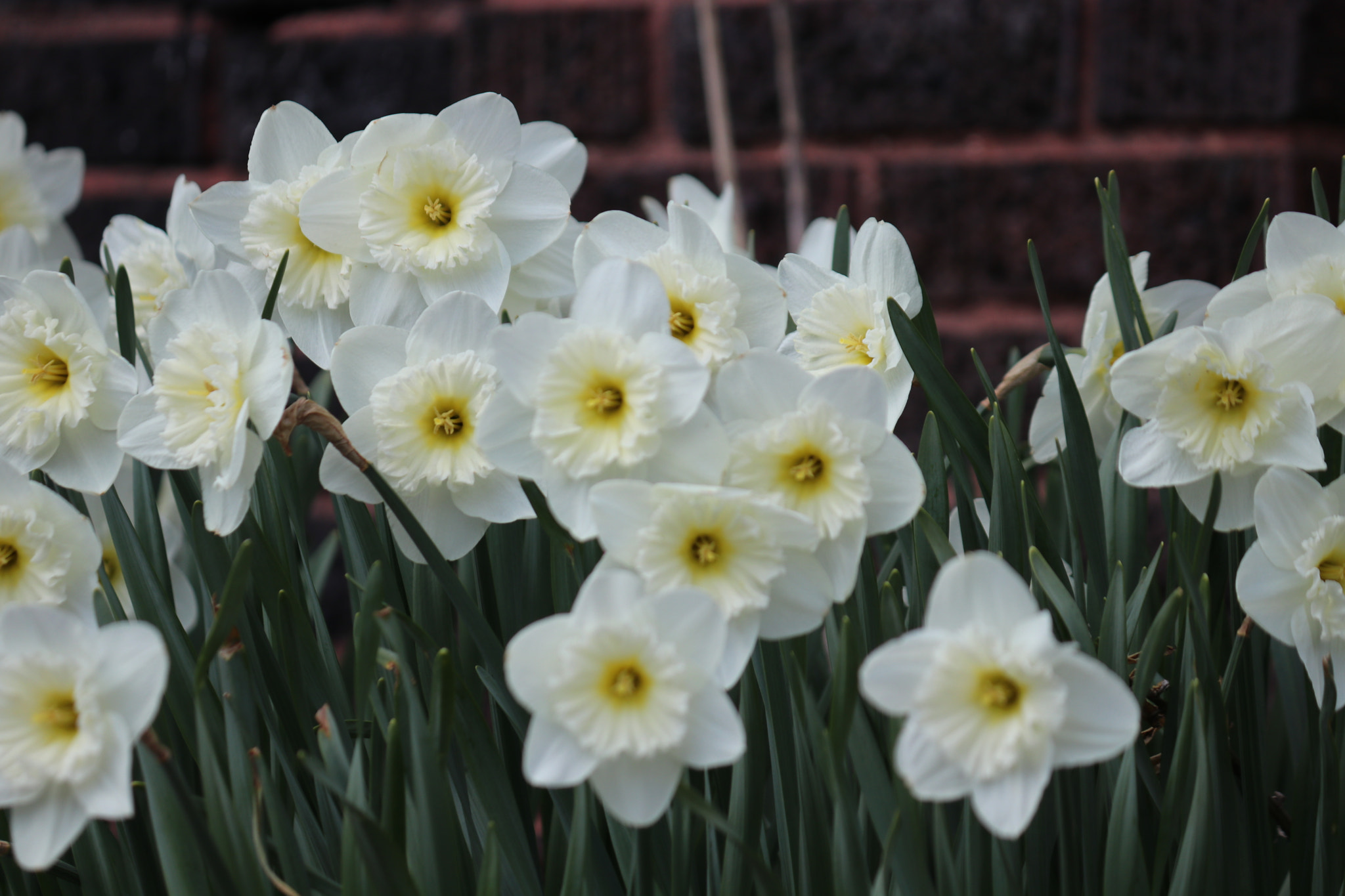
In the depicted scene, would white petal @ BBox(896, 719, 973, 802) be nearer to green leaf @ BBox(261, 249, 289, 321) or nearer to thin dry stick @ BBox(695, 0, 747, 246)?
green leaf @ BBox(261, 249, 289, 321)

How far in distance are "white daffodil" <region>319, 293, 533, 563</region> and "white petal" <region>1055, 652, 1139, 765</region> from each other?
0.55 ft

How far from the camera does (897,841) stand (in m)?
0.31

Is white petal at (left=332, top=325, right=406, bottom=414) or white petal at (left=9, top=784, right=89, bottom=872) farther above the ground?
white petal at (left=332, top=325, right=406, bottom=414)

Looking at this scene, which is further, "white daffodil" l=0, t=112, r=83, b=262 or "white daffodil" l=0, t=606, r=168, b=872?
"white daffodil" l=0, t=112, r=83, b=262

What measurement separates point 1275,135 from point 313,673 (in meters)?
0.98

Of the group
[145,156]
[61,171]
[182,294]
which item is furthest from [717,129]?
[145,156]

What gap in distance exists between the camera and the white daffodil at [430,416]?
12.8 inches

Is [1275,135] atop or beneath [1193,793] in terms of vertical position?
atop

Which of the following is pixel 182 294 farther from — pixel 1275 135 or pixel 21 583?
pixel 1275 135

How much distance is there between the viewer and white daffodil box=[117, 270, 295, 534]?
12.5 inches

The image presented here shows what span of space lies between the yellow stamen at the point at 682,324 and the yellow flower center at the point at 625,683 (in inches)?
5.2

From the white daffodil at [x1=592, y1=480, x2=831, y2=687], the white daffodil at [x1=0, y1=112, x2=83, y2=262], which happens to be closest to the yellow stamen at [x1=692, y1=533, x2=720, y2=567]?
the white daffodil at [x1=592, y1=480, x2=831, y2=687]

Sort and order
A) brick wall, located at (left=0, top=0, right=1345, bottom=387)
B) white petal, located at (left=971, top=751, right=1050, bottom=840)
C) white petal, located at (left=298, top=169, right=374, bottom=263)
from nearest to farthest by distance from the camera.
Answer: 1. white petal, located at (left=971, top=751, right=1050, bottom=840)
2. white petal, located at (left=298, top=169, right=374, bottom=263)
3. brick wall, located at (left=0, top=0, right=1345, bottom=387)

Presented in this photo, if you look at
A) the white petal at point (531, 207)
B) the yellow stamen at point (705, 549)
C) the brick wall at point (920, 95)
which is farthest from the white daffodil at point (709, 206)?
the brick wall at point (920, 95)
